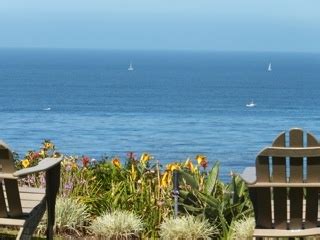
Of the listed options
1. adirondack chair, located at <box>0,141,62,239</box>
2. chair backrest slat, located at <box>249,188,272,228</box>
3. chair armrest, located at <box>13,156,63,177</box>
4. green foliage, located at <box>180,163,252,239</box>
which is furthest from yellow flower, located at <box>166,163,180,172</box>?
chair backrest slat, located at <box>249,188,272,228</box>

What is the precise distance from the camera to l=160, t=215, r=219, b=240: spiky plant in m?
6.25

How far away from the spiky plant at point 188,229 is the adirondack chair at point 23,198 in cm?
89

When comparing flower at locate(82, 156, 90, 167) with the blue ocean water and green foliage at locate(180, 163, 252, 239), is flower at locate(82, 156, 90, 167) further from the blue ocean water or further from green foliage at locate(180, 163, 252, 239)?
the blue ocean water

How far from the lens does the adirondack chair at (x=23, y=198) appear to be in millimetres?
4988

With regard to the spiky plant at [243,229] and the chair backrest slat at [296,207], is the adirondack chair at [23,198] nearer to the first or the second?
the spiky plant at [243,229]

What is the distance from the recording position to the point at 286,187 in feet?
16.6

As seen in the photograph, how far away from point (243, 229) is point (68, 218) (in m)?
1.42

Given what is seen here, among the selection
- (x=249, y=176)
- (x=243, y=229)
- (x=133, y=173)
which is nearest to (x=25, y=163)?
(x=133, y=173)

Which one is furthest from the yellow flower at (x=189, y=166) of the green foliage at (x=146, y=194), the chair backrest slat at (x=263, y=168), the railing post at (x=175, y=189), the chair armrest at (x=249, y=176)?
the chair backrest slat at (x=263, y=168)

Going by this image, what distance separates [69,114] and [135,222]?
61.6 meters

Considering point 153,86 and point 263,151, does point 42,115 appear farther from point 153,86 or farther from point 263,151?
point 263,151

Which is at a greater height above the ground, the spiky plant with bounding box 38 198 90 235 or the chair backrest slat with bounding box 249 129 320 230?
the chair backrest slat with bounding box 249 129 320 230

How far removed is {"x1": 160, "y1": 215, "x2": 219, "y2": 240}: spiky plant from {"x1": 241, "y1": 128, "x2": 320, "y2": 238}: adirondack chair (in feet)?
3.72

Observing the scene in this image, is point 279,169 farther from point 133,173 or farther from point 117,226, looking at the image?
point 133,173
